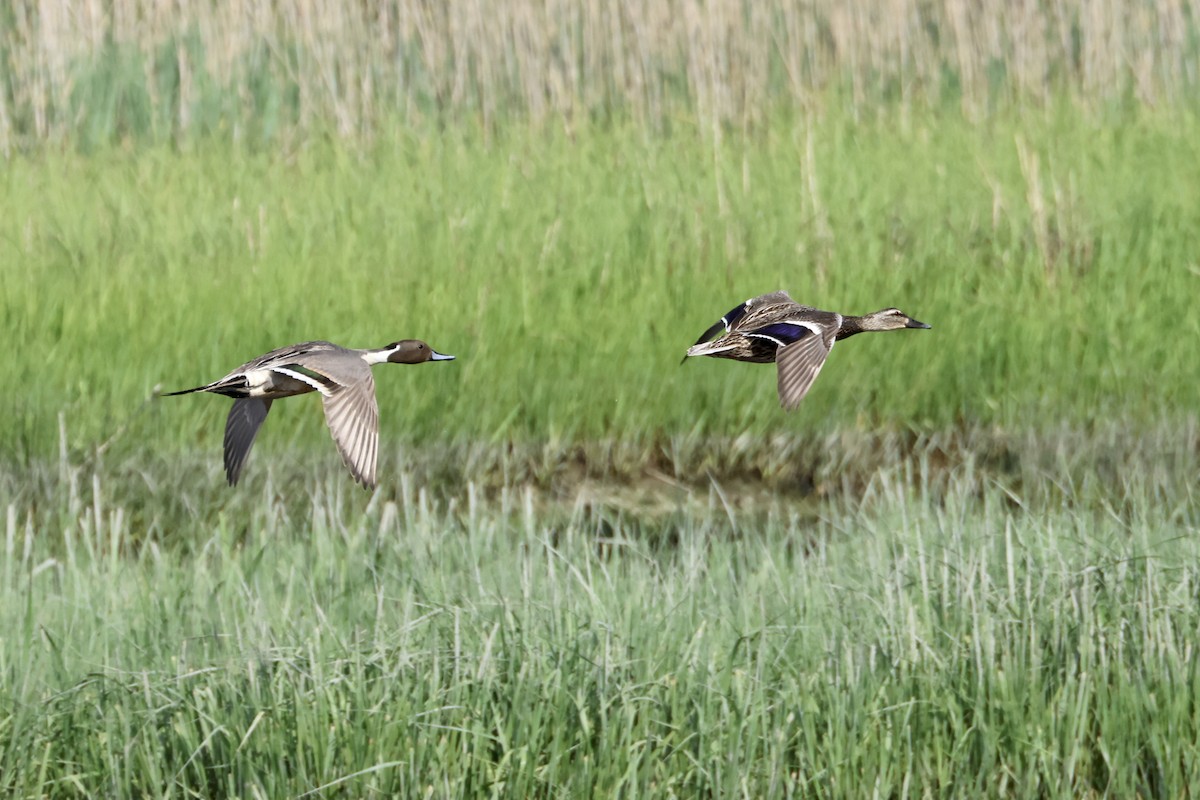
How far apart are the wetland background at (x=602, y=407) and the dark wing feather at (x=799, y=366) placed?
1.21 meters

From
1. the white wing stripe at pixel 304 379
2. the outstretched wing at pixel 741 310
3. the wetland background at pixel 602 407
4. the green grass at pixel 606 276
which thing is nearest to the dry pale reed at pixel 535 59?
the wetland background at pixel 602 407

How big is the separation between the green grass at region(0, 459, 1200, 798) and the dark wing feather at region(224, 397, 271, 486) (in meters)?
0.89

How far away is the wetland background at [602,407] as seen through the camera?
3635 millimetres

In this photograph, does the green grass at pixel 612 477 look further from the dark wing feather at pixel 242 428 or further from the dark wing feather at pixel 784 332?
the dark wing feather at pixel 784 332

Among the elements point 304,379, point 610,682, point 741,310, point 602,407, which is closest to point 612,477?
point 602,407

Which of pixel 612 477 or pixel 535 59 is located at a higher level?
pixel 535 59

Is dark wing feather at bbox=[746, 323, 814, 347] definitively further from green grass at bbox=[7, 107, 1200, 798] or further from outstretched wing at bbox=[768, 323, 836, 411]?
green grass at bbox=[7, 107, 1200, 798]

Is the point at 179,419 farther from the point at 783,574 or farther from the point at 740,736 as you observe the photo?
the point at 740,736

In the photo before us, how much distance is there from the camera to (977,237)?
7.09 metres

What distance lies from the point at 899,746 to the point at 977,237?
3.80m

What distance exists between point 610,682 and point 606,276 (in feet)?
10.4

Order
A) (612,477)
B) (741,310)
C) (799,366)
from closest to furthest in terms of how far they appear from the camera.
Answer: (799,366)
(741,310)
(612,477)

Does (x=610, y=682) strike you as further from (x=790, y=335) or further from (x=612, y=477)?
(x=612, y=477)

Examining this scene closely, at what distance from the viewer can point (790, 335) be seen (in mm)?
2576
